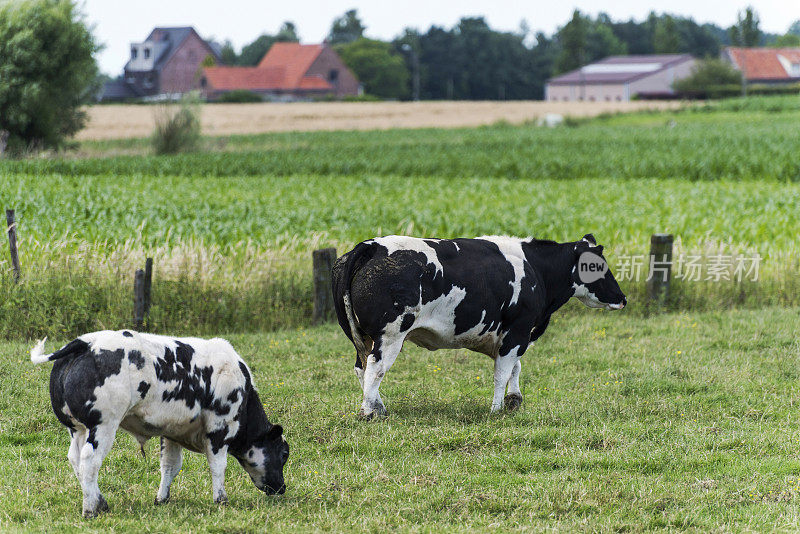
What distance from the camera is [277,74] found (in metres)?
109

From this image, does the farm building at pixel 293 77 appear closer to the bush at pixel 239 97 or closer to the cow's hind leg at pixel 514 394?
the bush at pixel 239 97

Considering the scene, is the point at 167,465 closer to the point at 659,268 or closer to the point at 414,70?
the point at 659,268

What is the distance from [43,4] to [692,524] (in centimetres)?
3838

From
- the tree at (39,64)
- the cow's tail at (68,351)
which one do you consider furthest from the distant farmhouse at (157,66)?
the cow's tail at (68,351)

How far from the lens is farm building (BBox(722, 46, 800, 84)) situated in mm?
125475

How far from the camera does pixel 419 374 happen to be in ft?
35.3

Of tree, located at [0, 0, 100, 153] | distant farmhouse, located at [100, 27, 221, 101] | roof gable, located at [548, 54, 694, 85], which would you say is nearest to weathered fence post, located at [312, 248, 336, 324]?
tree, located at [0, 0, 100, 153]

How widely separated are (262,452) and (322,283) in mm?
7325

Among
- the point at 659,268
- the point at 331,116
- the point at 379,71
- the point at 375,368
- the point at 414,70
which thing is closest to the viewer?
the point at 375,368

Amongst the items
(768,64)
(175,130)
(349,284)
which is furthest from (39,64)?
(768,64)

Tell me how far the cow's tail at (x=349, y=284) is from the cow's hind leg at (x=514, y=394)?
5.18 feet

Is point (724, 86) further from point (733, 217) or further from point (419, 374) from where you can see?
point (419, 374)

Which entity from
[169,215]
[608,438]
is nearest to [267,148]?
[169,215]

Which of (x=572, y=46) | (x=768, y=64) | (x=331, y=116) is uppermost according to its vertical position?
(x=572, y=46)
